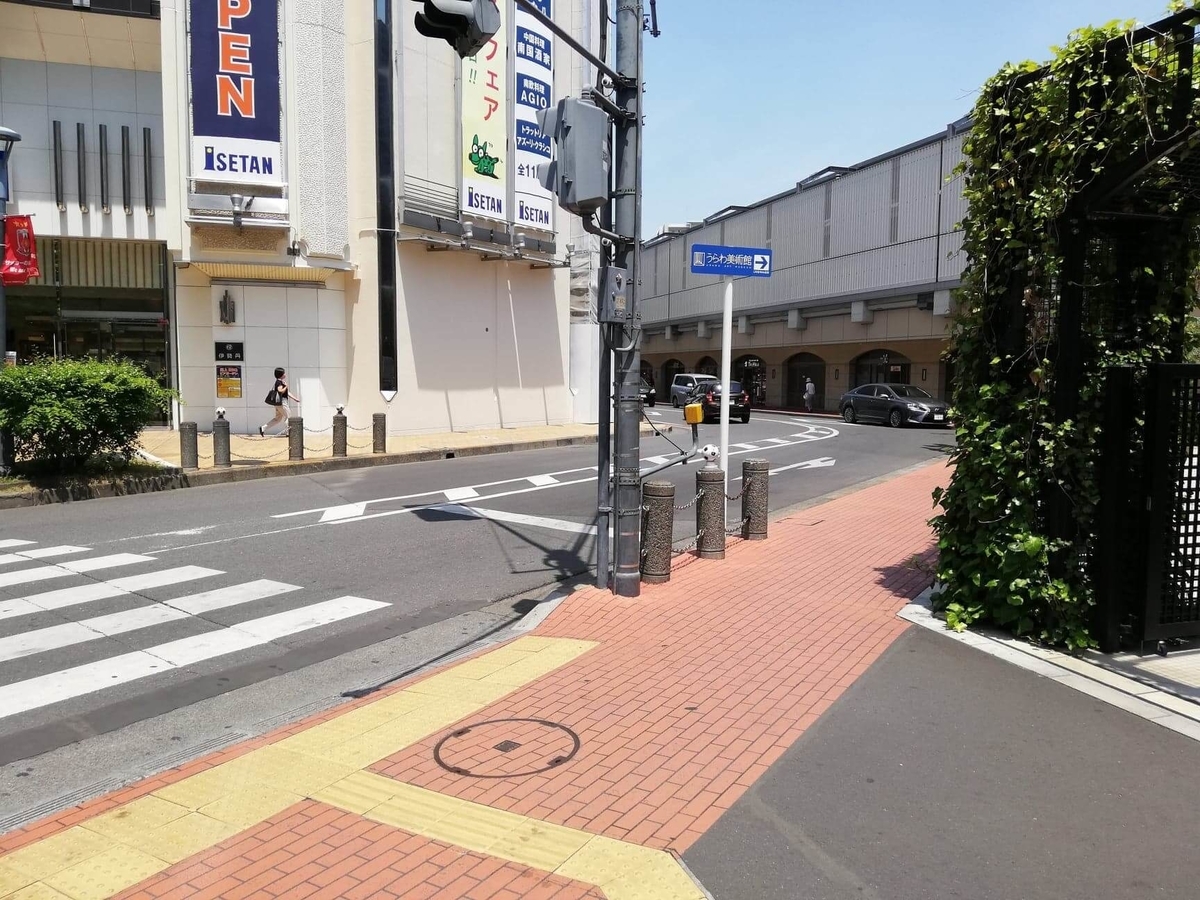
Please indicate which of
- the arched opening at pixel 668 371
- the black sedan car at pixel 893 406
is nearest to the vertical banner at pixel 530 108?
the black sedan car at pixel 893 406

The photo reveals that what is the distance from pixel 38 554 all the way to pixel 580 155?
7341 millimetres

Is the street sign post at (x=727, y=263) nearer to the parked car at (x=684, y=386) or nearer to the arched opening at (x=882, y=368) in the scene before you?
the parked car at (x=684, y=386)

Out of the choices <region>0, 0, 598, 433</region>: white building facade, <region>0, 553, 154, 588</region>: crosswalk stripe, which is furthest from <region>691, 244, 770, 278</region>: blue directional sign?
<region>0, 0, 598, 433</region>: white building facade

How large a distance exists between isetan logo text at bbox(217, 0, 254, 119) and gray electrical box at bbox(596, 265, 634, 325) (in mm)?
15770

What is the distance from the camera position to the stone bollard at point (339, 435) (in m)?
17.9

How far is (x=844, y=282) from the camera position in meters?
42.8

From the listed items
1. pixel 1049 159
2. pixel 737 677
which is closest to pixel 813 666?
pixel 737 677

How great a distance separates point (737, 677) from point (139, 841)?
3467 millimetres

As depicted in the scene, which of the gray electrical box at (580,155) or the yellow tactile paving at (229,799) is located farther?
the gray electrical box at (580,155)

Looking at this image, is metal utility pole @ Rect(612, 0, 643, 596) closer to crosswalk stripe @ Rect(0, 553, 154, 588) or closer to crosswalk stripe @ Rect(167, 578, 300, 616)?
crosswalk stripe @ Rect(167, 578, 300, 616)

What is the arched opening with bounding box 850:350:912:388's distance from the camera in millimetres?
40875

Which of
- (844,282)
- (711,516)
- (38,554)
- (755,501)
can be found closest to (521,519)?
(755,501)

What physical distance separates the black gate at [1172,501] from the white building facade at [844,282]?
27.4m

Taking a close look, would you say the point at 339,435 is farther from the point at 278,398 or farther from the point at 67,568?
the point at 67,568
